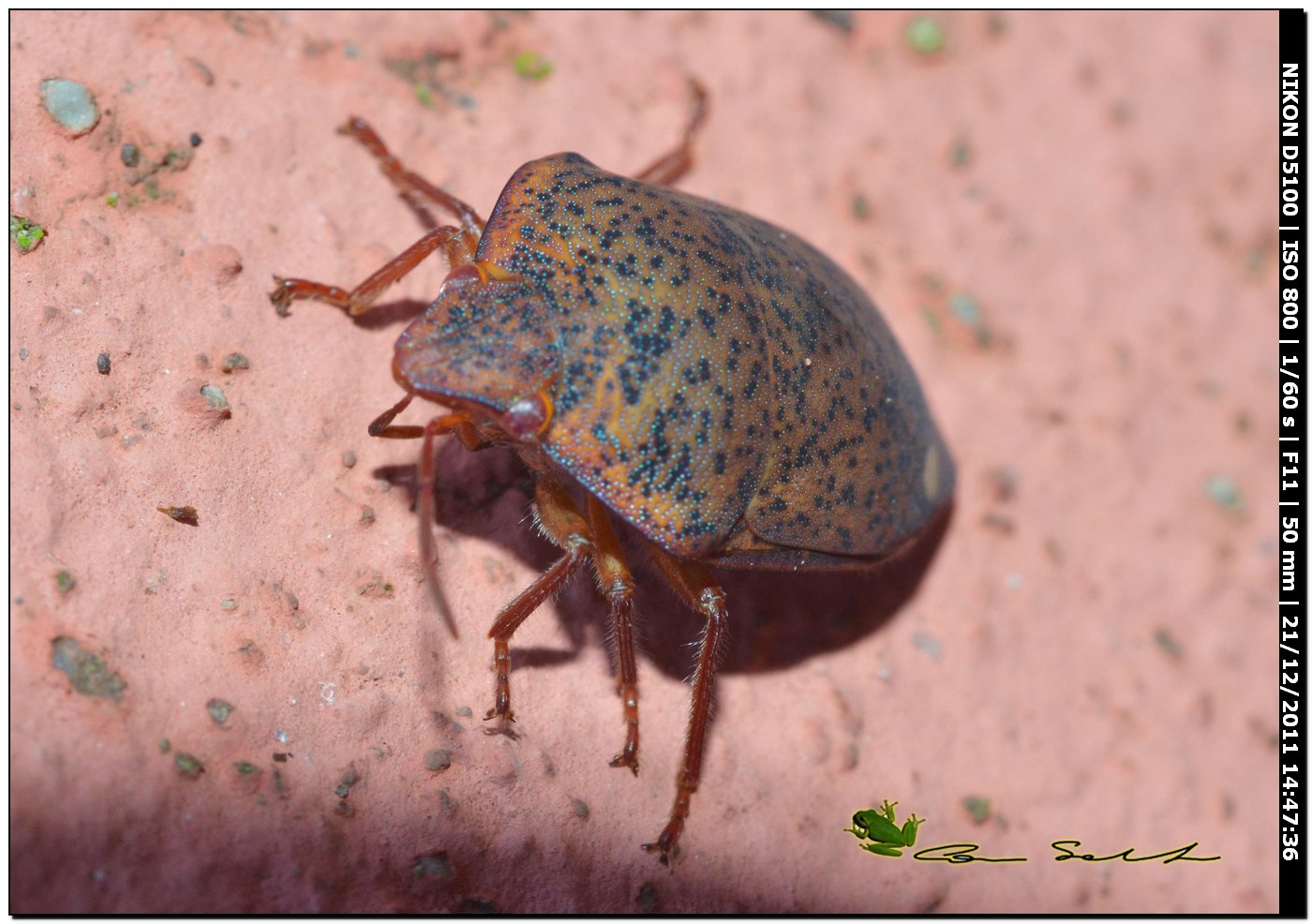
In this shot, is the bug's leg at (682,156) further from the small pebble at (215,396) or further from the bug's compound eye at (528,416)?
the small pebble at (215,396)

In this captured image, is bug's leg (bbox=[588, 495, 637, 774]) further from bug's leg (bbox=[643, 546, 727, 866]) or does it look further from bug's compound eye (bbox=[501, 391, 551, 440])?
bug's compound eye (bbox=[501, 391, 551, 440])

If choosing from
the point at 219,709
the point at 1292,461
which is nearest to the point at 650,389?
the point at 219,709

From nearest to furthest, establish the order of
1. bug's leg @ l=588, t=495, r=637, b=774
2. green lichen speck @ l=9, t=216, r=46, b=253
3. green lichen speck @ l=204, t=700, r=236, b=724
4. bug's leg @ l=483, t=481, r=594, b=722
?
green lichen speck @ l=204, t=700, r=236, b=724, green lichen speck @ l=9, t=216, r=46, b=253, bug's leg @ l=483, t=481, r=594, b=722, bug's leg @ l=588, t=495, r=637, b=774

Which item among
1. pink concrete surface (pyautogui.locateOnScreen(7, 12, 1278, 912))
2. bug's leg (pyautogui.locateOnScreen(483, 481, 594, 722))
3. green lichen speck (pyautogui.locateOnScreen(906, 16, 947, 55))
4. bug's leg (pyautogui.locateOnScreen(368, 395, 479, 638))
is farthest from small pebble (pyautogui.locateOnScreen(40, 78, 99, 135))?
green lichen speck (pyautogui.locateOnScreen(906, 16, 947, 55))

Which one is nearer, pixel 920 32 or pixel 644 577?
pixel 644 577

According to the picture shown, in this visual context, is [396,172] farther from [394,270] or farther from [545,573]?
[545,573]

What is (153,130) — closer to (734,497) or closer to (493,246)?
(493,246)

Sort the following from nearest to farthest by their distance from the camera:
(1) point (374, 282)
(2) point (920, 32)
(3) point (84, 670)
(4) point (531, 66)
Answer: (3) point (84, 670), (1) point (374, 282), (4) point (531, 66), (2) point (920, 32)
